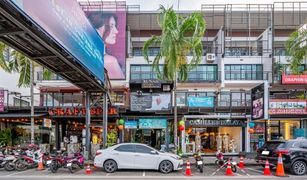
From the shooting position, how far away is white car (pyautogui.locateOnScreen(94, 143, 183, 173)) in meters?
17.5

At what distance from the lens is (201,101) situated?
88.0ft

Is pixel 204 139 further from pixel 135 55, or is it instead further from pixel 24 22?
pixel 24 22

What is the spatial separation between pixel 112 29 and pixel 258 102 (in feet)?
69.9

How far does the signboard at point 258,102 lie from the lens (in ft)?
70.0

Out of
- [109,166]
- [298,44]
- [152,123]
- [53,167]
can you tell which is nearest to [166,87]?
[152,123]

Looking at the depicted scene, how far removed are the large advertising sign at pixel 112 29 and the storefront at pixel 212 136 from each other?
1095cm

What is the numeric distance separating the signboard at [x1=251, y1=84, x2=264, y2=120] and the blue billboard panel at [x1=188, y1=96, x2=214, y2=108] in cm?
409

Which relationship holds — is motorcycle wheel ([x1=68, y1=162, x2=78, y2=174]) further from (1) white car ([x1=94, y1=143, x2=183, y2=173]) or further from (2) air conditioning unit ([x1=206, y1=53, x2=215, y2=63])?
(2) air conditioning unit ([x1=206, y1=53, x2=215, y2=63])

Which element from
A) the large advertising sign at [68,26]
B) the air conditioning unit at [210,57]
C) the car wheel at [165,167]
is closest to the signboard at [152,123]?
the large advertising sign at [68,26]

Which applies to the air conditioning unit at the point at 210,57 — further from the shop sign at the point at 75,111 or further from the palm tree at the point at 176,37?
the palm tree at the point at 176,37

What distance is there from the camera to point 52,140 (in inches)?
1233

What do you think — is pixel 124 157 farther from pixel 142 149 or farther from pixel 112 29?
pixel 112 29

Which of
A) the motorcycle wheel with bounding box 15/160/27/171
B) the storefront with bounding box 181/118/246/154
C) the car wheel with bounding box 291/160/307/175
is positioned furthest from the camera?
the storefront with bounding box 181/118/246/154

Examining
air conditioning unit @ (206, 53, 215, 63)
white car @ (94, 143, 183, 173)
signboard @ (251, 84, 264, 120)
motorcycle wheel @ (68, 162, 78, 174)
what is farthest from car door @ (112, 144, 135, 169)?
air conditioning unit @ (206, 53, 215, 63)
